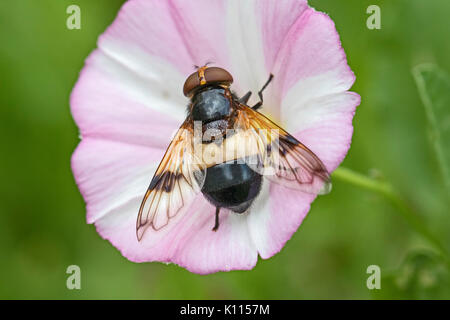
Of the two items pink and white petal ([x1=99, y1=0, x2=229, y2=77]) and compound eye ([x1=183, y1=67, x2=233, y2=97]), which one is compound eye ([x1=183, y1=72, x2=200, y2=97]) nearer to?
compound eye ([x1=183, y1=67, x2=233, y2=97])

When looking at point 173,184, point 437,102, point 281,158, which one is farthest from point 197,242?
point 437,102

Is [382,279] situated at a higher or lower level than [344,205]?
lower

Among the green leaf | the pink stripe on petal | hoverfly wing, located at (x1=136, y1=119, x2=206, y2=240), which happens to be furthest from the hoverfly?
the green leaf

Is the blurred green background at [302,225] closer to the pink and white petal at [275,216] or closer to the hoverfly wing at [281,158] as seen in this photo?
the pink and white petal at [275,216]

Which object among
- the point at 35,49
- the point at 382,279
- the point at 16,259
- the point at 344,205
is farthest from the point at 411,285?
the point at 35,49

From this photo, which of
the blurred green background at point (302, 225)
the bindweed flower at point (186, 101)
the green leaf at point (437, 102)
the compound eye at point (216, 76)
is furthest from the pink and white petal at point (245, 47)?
the blurred green background at point (302, 225)

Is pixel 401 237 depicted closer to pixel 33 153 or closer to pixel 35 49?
pixel 33 153
